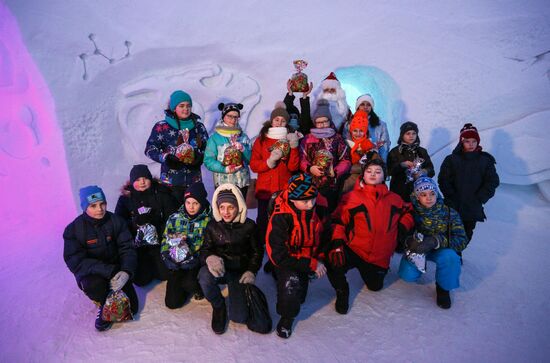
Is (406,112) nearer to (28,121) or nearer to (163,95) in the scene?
(163,95)

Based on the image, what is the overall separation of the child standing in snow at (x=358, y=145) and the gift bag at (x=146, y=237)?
A: 1.90 m

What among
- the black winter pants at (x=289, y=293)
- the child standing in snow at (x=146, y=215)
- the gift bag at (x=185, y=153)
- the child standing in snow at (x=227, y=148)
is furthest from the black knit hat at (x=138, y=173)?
the black winter pants at (x=289, y=293)

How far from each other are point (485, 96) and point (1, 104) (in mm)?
7202

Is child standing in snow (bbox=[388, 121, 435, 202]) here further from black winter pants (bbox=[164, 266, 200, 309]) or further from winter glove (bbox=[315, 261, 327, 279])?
black winter pants (bbox=[164, 266, 200, 309])

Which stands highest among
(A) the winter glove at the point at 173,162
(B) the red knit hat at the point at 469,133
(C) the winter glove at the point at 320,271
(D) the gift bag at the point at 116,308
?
(B) the red knit hat at the point at 469,133

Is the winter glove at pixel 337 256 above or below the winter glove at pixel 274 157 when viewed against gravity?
below

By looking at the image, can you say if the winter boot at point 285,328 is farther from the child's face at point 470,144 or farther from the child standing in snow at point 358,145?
the child's face at point 470,144

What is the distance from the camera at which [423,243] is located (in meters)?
2.61

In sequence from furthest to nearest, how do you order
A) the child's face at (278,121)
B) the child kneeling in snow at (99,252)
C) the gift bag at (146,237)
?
the child's face at (278,121) < the gift bag at (146,237) < the child kneeling in snow at (99,252)

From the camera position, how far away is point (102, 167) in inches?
186

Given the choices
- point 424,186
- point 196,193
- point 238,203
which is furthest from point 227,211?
point 424,186

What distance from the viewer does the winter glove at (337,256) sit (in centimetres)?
249

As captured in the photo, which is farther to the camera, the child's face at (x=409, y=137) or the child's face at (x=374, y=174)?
the child's face at (x=409, y=137)

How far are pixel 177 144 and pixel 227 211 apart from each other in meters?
1.05
